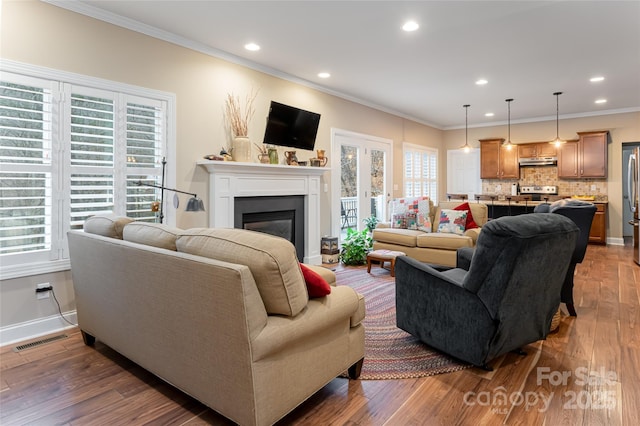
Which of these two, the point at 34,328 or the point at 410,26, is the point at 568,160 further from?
the point at 34,328

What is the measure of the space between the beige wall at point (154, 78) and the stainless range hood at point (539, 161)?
15.9 ft

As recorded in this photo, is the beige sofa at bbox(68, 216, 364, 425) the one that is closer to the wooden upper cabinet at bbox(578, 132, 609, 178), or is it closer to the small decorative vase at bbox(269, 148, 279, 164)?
the small decorative vase at bbox(269, 148, 279, 164)

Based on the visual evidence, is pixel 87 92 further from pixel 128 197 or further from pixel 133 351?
pixel 133 351

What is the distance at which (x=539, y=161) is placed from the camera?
8.09 meters

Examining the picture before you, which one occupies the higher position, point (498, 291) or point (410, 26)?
point (410, 26)

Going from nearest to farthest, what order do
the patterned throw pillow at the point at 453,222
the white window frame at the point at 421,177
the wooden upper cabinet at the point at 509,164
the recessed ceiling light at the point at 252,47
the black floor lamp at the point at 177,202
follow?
the black floor lamp at the point at 177,202 → the recessed ceiling light at the point at 252,47 → the patterned throw pillow at the point at 453,222 → the white window frame at the point at 421,177 → the wooden upper cabinet at the point at 509,164

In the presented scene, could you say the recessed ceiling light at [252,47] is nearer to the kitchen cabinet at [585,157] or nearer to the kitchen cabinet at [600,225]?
the kitchen cabinet at [585,157]

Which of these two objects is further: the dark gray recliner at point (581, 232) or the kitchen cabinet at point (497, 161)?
the kitchen cabinet at point (497, 161)

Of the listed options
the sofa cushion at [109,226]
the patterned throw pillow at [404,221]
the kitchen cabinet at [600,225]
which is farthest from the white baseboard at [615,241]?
the sofa cushion at [109,226]

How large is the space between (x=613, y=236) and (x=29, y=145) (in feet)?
31.1

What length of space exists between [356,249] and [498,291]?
3.51 m

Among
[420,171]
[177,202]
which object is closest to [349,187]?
[420,171]

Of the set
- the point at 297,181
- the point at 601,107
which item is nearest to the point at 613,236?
the point at 601,107

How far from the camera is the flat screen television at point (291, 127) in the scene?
4.82 metres
